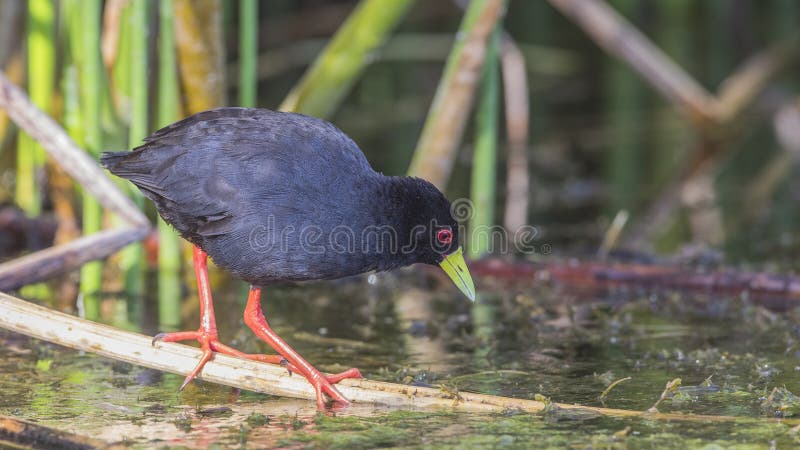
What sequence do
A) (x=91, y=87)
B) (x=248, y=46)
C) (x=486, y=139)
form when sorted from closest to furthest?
(x=91, y=87) < (x=248, y=46) < (x=486, y=139)

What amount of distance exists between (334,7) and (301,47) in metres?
1.27

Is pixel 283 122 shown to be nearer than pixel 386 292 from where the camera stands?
Yes

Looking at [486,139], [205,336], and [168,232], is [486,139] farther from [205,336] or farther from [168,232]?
[205,336]

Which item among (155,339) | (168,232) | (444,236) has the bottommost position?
(155,339)

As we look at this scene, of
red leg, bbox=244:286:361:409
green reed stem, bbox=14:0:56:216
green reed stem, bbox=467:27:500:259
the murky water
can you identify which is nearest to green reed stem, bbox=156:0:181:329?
the murky water

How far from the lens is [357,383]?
431cm

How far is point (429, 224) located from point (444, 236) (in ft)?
0.29

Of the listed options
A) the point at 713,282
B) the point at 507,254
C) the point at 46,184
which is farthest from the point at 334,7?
the point at 713,282

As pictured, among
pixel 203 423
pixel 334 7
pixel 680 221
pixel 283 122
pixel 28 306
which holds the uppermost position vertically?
pixel 334 7

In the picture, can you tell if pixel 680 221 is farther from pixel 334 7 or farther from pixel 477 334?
pixel 334 7

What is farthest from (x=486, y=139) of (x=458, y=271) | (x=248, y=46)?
(x=458, y=271)

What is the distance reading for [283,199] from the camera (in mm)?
4508

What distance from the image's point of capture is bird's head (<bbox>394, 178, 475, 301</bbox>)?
476 centimetres

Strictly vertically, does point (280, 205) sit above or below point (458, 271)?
above
